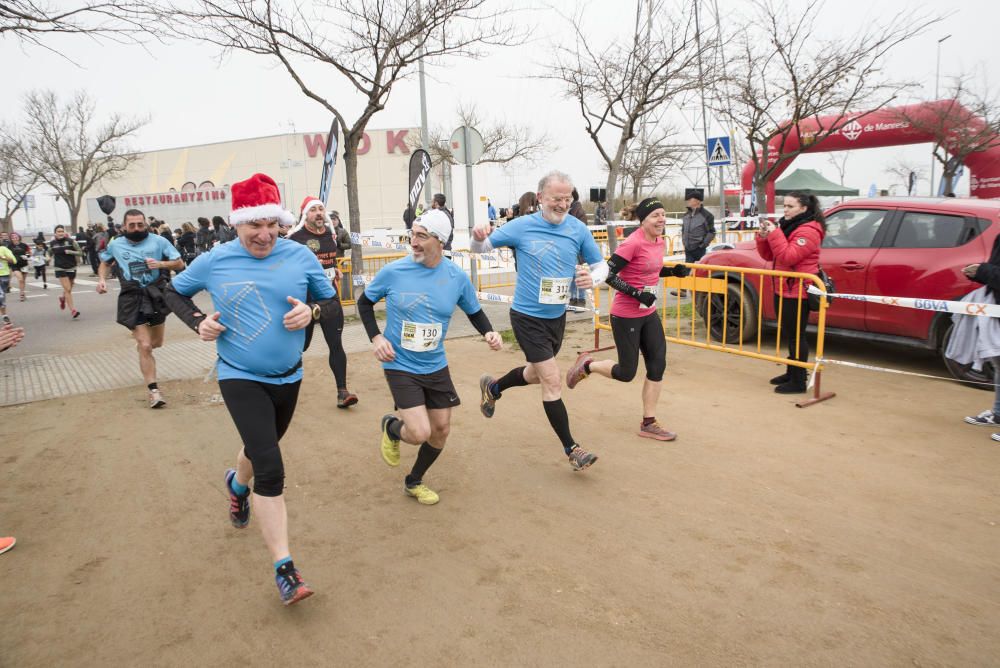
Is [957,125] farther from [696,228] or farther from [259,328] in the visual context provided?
[259,328]

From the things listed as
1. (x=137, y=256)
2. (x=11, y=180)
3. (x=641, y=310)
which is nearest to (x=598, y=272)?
(x=641, y=310)

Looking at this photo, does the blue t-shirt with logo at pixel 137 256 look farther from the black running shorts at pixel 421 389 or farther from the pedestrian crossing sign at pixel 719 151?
the pedestrian crossing sign at pixel 719 151

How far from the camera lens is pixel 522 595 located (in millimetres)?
3262

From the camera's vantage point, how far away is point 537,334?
485cm

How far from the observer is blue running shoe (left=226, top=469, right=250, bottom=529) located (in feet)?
12.6

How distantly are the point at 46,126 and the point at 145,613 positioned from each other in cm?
3785

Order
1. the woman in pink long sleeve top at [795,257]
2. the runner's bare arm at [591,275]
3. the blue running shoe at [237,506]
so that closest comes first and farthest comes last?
the blue running shoe at [237,506], the runner's bare arm at [591,275], the woman in pink long sleeve top at [795,257]

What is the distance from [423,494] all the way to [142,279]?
13.2 feet

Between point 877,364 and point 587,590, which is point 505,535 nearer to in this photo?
point 587,590

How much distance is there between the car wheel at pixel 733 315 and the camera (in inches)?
332

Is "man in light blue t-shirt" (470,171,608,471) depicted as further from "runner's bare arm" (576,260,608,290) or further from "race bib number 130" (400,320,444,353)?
"race bib number 130" (400,320,444,353)

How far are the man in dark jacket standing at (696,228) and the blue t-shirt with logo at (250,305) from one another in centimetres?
951

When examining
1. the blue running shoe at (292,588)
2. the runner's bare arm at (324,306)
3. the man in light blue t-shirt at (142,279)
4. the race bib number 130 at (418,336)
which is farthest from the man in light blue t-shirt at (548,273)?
the man in light blue t-shirt at (142,279)

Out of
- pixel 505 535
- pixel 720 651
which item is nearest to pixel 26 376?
pixel 505 535
